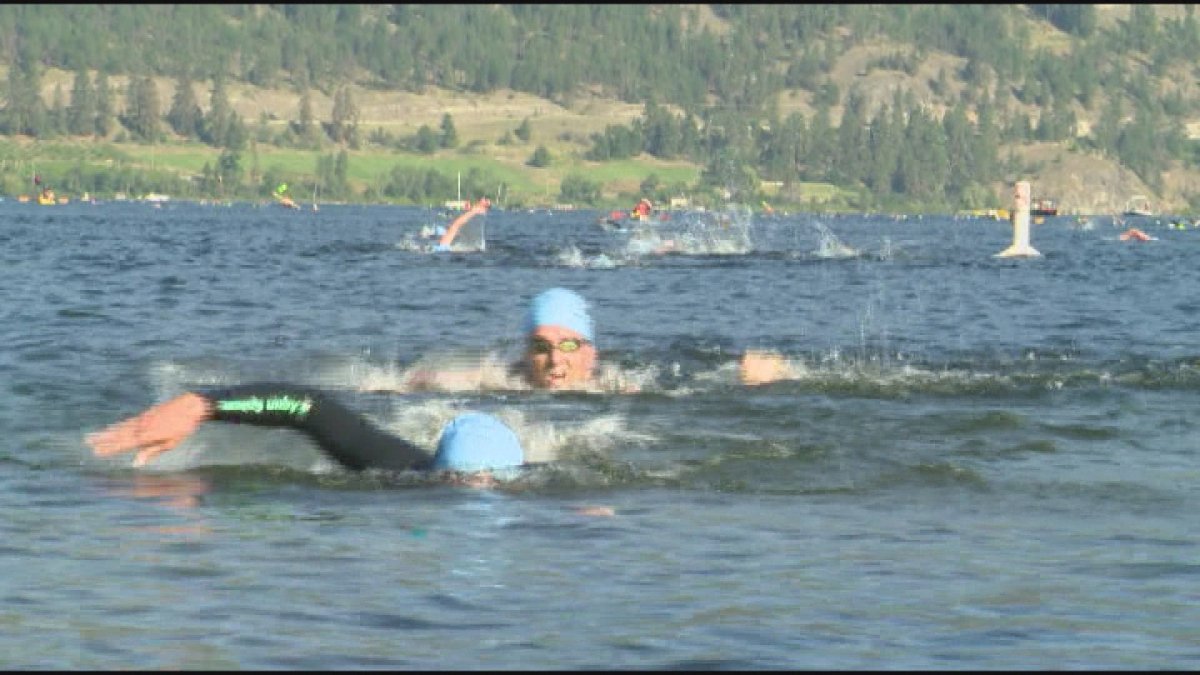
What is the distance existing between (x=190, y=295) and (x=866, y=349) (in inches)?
970

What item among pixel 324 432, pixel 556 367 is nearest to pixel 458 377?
pixel 556 367

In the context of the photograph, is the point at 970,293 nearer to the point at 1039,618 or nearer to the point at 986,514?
the point at 986,514

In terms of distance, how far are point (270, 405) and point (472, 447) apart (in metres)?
3.17

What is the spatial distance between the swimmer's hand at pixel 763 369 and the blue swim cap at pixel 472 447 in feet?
35.6

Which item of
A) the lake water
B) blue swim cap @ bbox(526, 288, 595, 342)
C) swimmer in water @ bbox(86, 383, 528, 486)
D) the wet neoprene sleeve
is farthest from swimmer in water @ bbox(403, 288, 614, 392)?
the wet neoprene sleeve

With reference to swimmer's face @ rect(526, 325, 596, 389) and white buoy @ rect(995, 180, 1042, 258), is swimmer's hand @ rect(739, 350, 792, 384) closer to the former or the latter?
swimmer's face @ rect(526, 325, 596, 389)

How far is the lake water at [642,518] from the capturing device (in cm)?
1227

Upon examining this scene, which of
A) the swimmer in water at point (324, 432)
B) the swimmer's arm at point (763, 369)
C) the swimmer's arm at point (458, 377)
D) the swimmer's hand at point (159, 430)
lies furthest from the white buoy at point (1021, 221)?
the swimmer's hand at point (159, 430)

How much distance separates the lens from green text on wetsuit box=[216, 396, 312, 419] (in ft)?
51.8

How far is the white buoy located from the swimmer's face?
4646cm

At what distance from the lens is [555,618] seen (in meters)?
12.8

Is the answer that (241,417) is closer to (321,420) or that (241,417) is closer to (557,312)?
(321,420)

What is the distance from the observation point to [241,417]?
15750 millimetres

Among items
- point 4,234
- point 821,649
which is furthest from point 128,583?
point 4,234
